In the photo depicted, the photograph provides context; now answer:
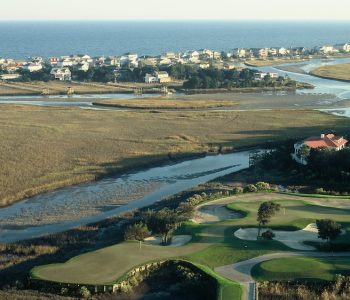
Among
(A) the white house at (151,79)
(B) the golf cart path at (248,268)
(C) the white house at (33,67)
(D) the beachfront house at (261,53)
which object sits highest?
(D) the beachfront house at (261,53)

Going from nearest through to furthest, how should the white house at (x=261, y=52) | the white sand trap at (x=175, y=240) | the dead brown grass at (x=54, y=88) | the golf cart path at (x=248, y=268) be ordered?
the golf cart path at (x=248, y=268)
the white sand trap at (x=175, y=240)
the dead brown grass at (x=54, y=88)
the white house at (x=261, y=52)

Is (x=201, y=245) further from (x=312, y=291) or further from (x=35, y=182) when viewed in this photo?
(x=35, y=182)

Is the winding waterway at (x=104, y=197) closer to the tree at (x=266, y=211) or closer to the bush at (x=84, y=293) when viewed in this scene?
the bush at (x=84, y=293)

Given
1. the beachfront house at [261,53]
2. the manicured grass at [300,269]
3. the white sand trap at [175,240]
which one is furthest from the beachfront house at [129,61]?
the manicured grass at [300,269]

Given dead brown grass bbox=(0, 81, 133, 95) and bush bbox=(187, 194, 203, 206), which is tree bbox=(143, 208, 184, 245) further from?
dead brown grass bbox=(0, 81, 133, 95)

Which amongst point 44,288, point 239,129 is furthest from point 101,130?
point 44,288

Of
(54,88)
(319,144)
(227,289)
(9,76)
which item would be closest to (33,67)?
(9,76)

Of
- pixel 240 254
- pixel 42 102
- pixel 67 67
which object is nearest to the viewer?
pixel 240 254
